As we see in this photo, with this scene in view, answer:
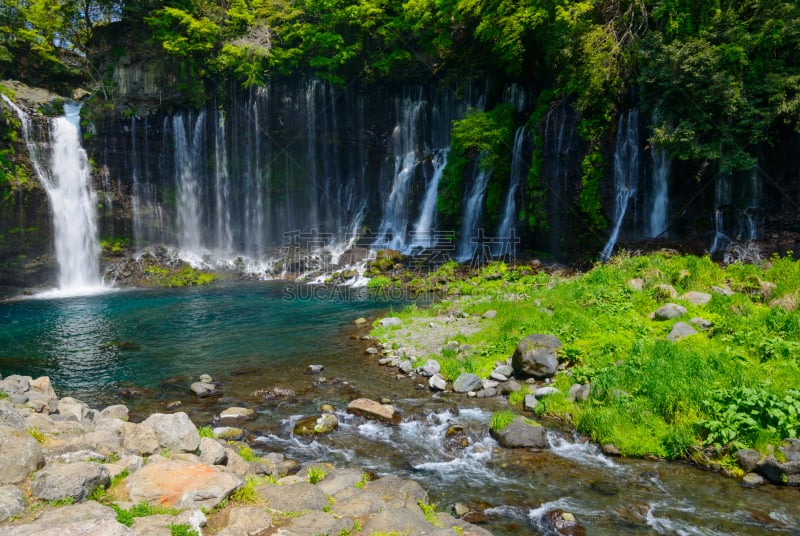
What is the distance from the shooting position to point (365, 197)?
36.2 meters

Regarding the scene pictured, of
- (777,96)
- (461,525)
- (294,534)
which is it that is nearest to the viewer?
(294,534)

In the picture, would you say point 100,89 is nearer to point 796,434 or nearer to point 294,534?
point 294,534

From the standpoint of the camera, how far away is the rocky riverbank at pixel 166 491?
4.36m

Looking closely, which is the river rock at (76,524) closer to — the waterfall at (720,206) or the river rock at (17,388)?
the river rock at (17,388)

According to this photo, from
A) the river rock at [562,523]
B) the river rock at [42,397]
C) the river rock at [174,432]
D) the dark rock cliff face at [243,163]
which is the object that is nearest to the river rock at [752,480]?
the river rock at [562,523]

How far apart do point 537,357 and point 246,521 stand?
773 cm

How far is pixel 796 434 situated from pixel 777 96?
45.2 feet

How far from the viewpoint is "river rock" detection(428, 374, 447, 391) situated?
11.3 m

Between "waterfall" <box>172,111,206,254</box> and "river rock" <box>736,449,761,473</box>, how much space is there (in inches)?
1425

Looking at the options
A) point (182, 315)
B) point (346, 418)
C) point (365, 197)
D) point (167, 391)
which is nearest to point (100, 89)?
point (365, 197)

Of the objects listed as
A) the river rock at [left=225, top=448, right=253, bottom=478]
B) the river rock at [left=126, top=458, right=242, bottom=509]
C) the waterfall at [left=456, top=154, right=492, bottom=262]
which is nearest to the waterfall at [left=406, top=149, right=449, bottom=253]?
the waterfall at [left=456, top=154, right=492, bottom=262]

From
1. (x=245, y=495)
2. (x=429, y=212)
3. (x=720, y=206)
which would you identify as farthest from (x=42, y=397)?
(x=429, y=212)

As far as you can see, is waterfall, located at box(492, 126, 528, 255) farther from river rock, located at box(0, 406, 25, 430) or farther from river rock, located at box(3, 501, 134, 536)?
river rock, located at box(3, 501, 134, 536)

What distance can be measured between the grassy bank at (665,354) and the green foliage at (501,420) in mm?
792
